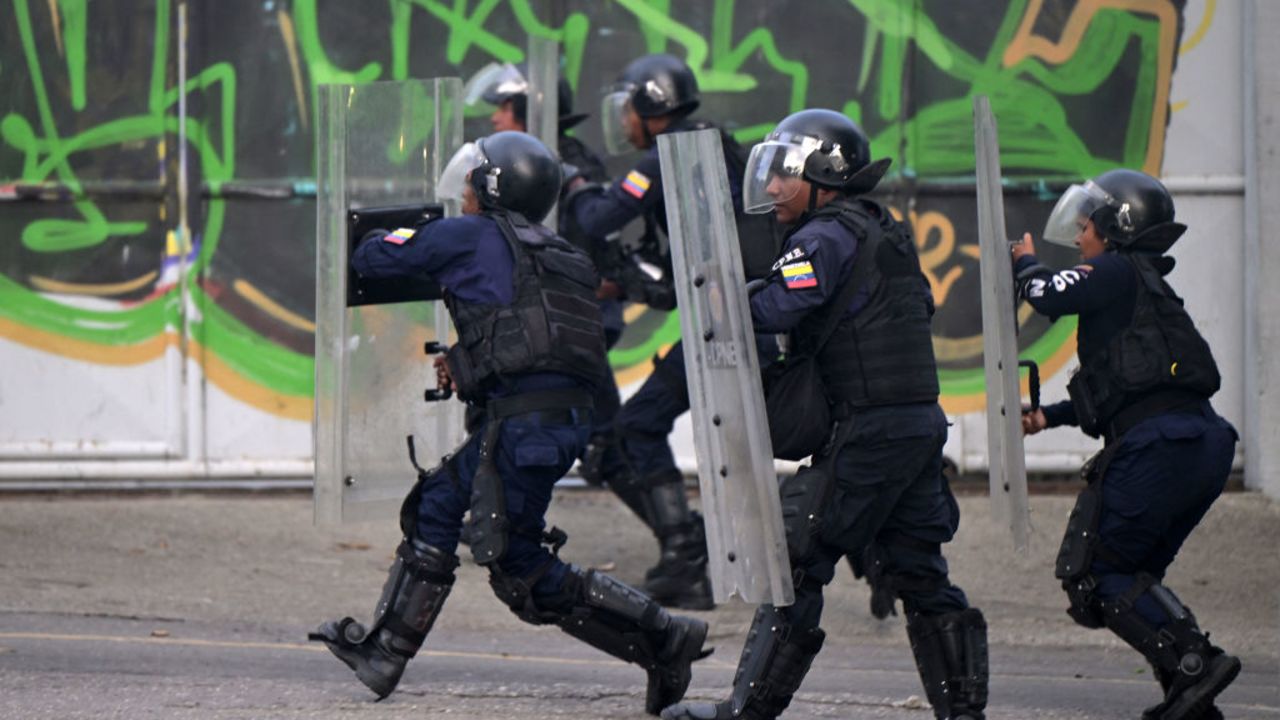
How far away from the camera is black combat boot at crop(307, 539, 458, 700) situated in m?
5.93

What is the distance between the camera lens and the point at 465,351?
19.3 ft

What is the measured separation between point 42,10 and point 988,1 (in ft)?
14.6

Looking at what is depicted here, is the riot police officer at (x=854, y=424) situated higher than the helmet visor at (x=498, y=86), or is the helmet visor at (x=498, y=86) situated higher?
the helmet visor at (x=498, y=86)

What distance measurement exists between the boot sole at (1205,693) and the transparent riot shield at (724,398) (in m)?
1.34

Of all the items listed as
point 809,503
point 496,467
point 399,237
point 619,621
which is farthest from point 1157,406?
point 399,237

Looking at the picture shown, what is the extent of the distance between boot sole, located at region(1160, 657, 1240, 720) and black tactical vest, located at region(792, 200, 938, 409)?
1.21m

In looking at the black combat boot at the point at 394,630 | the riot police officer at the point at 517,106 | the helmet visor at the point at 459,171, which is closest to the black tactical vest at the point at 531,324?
the helmet visor at the point at 459,171

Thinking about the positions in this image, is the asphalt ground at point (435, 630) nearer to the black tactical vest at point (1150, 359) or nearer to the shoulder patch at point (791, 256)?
the black tactical vest at point (1150, 359)

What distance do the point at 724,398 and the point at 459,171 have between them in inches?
49.0

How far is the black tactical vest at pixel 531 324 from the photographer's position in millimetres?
5816

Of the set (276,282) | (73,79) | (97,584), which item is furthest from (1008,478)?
(73,79)

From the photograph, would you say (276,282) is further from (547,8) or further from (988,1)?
(988,1)

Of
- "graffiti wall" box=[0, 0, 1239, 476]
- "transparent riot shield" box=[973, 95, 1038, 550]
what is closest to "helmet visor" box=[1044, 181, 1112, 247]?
"transparent riot shield" box=[973, 95, 1038, 550]

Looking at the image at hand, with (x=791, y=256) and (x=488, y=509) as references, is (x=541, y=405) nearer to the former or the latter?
(x=488, y=509)
